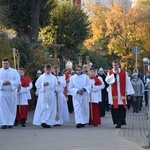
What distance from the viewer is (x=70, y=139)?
46.0 feet

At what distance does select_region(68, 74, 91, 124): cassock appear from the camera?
1784 centimetres

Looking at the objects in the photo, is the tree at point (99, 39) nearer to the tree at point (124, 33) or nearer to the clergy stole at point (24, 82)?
the tree at point (124, 33)

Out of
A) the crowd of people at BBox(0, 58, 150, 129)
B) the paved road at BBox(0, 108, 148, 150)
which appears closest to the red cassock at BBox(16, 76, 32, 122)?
the crowd of people at BBox(0, 58, 150, 129)

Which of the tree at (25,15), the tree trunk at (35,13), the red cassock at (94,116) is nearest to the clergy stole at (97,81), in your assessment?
the red cassock at (94,116)

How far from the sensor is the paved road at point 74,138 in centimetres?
1273

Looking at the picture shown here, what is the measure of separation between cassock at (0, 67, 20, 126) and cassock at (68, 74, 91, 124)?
1.78 metres

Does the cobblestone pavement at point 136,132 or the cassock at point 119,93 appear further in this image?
the cassock at point 119,93

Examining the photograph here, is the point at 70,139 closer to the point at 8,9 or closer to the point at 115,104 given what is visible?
the point at 115,104

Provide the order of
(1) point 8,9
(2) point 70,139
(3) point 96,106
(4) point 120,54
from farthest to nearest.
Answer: (4) point 120,54
(1) point 8,9
(3) point 96,106
(2) point 70,139

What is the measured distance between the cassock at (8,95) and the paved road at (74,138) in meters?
0.39

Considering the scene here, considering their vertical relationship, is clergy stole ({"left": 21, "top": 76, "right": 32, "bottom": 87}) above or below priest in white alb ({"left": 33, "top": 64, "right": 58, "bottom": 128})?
above

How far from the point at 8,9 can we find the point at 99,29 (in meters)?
33.1

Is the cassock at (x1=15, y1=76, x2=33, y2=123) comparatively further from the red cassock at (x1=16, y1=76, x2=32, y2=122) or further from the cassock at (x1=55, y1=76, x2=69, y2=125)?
the cassock at (x1=55, y1=76, x2=69, y2=125)

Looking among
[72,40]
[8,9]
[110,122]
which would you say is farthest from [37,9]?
[110,122]
